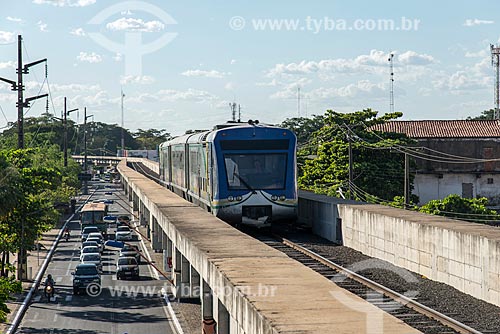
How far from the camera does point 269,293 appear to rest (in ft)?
42.2

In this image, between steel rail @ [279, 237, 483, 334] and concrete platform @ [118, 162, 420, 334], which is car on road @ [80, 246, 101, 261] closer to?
concrete platform @ [118, 162, 420, 334]

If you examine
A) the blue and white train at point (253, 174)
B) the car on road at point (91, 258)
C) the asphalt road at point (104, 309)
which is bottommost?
the asphalt road at point (104, 309)

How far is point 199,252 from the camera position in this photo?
18.6 metres

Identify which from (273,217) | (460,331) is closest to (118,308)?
(273,217)

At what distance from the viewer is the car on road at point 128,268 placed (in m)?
43.9

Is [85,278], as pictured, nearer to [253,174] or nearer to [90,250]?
[90,250]

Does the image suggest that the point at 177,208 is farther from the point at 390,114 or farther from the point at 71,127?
the point at 71,127

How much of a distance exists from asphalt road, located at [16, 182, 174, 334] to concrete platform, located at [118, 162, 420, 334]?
33.4 feet

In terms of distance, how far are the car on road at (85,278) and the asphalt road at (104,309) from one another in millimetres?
410

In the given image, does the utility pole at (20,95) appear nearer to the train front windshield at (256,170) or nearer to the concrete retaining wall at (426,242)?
the train front windshield at (256,170)

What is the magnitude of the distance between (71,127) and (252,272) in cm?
17532

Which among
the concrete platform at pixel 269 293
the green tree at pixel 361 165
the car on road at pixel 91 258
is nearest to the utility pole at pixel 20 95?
the car on road at pixel 91 258

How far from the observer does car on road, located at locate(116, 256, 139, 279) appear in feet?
144

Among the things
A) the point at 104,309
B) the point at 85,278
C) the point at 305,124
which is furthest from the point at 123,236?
the point at 305,124
